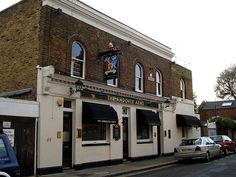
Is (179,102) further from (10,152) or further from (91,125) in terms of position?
(10,152)

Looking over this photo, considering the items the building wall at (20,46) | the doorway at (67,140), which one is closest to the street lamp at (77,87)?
the doorway at (67,140)

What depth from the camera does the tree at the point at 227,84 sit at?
220 ft

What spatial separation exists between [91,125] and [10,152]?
10.4m

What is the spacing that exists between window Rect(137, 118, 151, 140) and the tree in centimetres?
4820

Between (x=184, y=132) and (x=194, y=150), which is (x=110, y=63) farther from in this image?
(x=184, y=132)

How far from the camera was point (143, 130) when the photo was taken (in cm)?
2262

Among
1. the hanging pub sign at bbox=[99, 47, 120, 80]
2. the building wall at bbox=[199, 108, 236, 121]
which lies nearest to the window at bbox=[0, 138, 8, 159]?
the hanging pub sign at bbox=[99, 47, 120, 80]

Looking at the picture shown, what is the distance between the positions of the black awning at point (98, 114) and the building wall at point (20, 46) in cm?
296

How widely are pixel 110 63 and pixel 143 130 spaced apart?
625 cm

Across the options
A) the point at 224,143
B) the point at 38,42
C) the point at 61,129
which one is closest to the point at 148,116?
the point at 61,129

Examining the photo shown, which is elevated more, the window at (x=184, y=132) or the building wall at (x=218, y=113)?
the building wall at (x=218, y=113)

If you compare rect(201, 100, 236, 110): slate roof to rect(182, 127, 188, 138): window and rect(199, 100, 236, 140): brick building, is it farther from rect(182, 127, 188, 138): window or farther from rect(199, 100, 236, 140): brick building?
rect(182, 127, 188, 138): window

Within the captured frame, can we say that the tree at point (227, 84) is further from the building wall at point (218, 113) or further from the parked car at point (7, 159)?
the parked car at point (7, 159)

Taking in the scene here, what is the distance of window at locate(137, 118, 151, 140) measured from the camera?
2138cm
